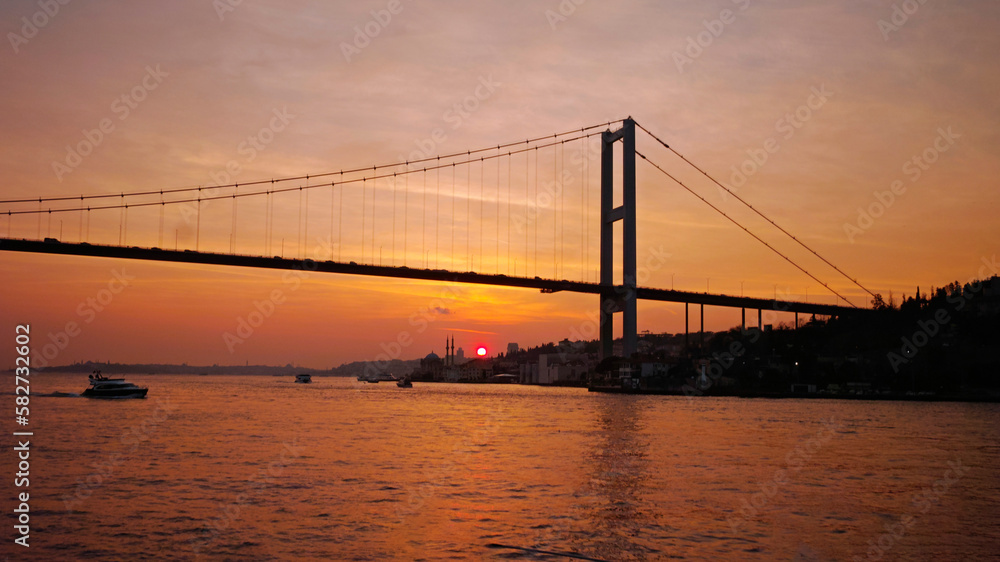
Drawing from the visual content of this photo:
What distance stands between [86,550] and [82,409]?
112 ft

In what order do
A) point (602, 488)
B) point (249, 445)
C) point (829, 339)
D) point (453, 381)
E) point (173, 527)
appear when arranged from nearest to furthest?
point (173, 527) → point (602, 488) → point (249, 445) → point (829, 339) → point (453, 381)

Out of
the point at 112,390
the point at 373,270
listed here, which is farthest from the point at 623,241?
the point at 112,390

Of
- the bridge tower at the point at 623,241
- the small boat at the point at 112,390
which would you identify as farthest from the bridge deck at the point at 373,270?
the small boat at the point at 112,390

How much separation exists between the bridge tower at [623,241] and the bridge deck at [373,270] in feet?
2.86

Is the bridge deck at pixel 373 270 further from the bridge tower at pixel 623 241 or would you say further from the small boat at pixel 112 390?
the small boat at pixel 112 390

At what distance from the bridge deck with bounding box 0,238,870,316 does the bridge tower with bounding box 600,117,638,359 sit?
2.86 ft

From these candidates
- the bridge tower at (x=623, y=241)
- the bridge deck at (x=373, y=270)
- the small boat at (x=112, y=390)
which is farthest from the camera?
the bridge tower at (x=623, y=241)

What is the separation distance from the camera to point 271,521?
11.7 metres

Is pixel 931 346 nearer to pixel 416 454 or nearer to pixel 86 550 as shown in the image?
pixel 416 454

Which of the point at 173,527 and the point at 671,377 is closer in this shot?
the point at 173,527

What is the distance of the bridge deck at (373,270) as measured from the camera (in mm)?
43375

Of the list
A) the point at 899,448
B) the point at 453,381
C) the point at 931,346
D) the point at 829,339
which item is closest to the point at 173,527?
the point at 899,448

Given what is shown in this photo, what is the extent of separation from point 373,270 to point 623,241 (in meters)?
18.5

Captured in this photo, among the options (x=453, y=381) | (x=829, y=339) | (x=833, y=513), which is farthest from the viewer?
(x=453, y=381)
